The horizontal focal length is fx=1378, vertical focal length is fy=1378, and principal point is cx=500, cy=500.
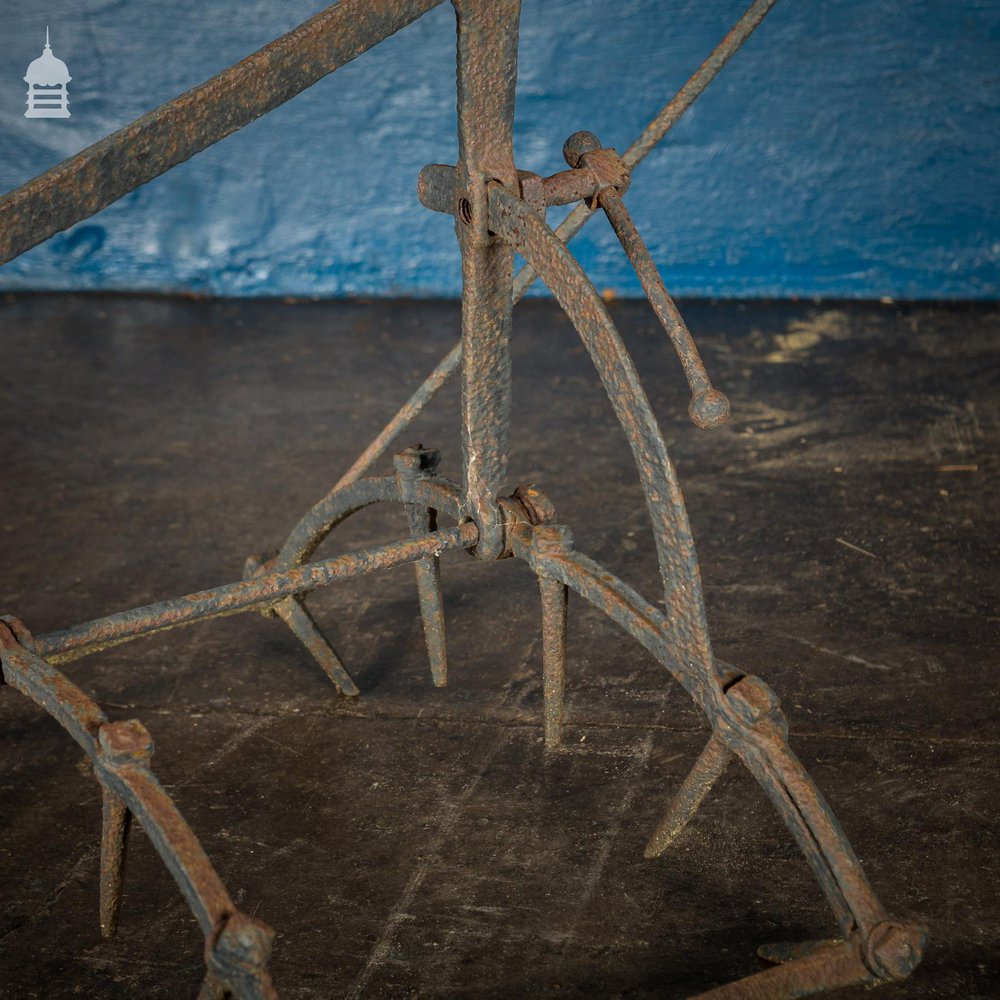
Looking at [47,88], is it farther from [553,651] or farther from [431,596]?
[553,651]

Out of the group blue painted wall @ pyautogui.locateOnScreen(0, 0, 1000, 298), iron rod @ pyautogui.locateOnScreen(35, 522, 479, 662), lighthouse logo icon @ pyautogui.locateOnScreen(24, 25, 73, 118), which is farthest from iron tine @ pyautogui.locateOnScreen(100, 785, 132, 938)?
lighthouse logo icon @ pyautogui.locateOnScreen(24, 25, 73, 118)

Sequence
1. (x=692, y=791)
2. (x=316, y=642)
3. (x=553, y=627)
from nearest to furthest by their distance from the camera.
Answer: (x=692, y=791), (x=553, y=627), (x=316, y=642)

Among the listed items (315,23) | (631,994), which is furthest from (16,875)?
(315,23)

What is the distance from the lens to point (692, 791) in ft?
6.21

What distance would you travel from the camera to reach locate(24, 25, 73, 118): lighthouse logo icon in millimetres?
5266

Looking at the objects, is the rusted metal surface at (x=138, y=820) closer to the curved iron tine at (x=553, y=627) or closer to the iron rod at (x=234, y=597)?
the iron rod at (x=234, y=597)

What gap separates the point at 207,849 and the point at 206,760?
274mm

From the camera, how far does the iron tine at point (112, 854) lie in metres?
1.77

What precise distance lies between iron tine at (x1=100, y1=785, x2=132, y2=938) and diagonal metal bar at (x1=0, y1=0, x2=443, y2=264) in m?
0.70

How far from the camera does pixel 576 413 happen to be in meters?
4.07

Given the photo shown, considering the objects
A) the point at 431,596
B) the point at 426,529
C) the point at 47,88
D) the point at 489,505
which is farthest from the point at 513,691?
the point at 47,88

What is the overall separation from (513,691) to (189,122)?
132cm

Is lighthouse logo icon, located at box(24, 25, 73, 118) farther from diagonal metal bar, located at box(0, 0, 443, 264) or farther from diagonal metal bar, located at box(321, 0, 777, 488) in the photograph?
diagonal metal bar, located at box(0, 0, 443, 264)

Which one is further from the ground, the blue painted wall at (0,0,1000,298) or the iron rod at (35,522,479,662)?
the blue painted wall at (0,0,1000,298)
